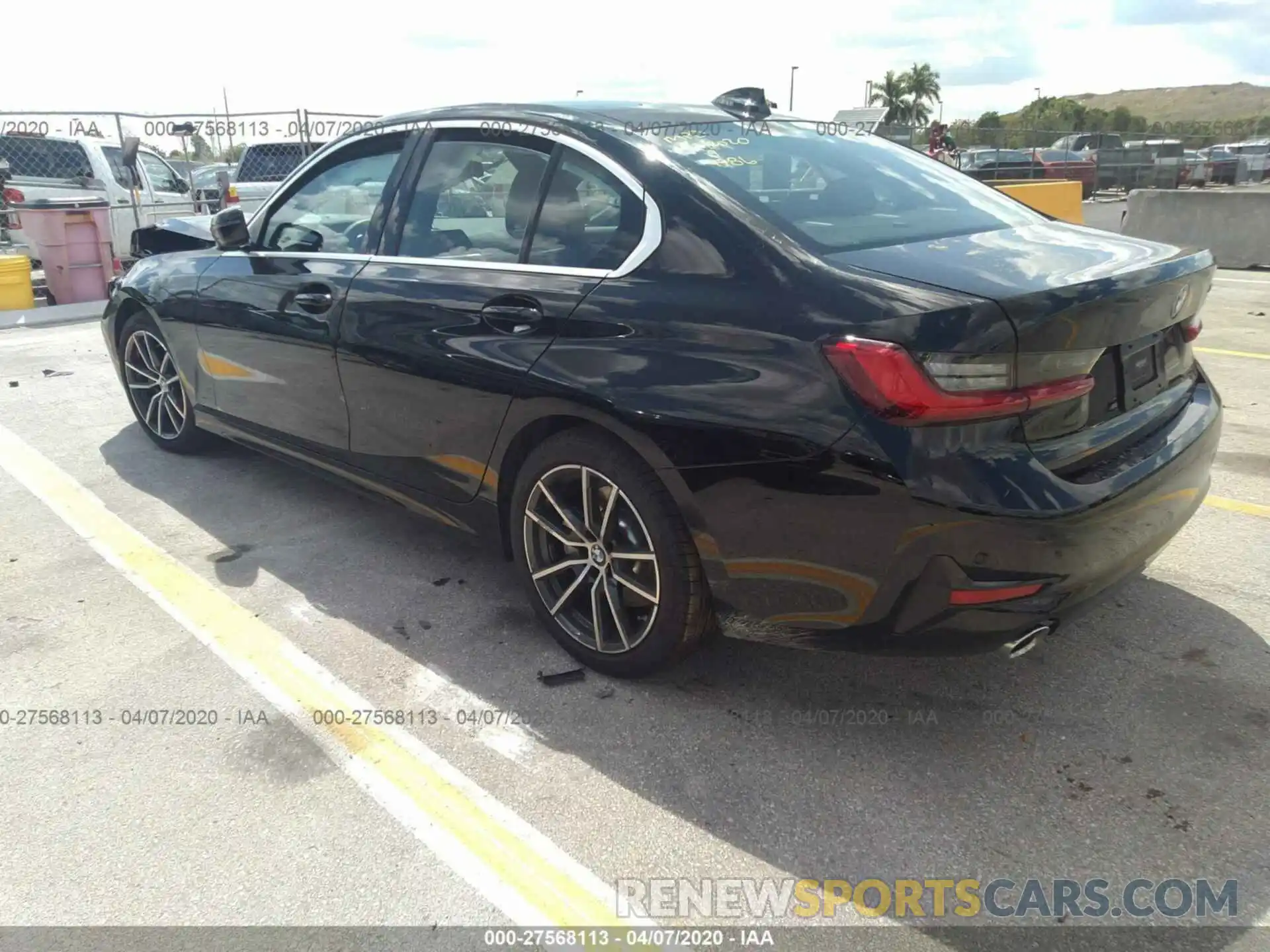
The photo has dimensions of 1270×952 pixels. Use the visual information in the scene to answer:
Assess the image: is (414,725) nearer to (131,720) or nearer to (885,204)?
(131,720)

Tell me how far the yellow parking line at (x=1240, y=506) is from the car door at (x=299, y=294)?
12.0 ft

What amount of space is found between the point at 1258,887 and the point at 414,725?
2.18 meters

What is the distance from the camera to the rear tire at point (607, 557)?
279 cm

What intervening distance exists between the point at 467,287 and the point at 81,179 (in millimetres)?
12466

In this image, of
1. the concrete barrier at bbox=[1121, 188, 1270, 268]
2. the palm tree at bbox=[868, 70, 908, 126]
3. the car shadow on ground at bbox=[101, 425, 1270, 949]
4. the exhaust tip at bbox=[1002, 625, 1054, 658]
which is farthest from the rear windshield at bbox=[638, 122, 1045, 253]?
the palm tree at bbox=[868, 70, 908, 126]

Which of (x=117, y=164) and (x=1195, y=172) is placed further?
(x=1195, y=172)

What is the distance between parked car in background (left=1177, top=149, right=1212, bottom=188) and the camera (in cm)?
2984

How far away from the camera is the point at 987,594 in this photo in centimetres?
234

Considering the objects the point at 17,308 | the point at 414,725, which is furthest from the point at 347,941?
the point at 17,308

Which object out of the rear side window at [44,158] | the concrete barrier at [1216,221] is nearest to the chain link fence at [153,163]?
the rear side window at [44,158]

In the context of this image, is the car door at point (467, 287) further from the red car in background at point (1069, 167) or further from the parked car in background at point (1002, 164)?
the red car in background at point (1069, 167)

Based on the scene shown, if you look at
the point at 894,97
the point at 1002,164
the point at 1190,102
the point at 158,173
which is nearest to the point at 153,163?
the point at 158,173

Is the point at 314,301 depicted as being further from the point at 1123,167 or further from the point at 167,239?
the point at 1123,167

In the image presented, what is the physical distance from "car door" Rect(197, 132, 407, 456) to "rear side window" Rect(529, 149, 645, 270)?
0.90 m
